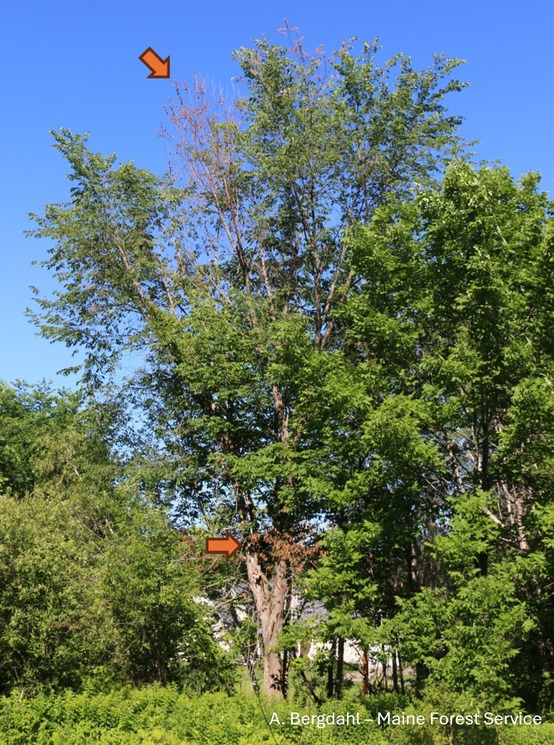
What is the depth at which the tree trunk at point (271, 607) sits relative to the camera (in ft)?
69.5

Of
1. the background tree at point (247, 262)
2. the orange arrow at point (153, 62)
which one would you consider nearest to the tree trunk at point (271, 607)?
the background tree at point (247, 262)

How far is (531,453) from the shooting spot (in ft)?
53.7

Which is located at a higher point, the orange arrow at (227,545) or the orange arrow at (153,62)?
the orange arrow at (153,62)

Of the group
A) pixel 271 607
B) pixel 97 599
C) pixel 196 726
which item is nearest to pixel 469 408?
pixel 271 607

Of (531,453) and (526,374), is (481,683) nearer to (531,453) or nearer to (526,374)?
(531,453)

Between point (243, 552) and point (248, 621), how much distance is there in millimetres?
1866

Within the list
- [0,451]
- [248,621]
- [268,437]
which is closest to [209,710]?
[248,621]

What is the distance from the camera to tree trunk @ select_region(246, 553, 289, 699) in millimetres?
21188

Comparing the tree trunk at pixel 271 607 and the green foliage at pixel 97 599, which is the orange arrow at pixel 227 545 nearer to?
the tree trunk at pixel 271 607

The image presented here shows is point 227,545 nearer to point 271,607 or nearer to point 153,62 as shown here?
point 271,607

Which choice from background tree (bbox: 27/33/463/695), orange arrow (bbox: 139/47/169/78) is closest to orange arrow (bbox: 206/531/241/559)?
background tree (bbox: 27/33/463/695)

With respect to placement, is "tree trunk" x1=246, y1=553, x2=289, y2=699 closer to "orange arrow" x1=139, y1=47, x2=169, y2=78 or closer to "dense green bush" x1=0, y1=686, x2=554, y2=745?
"dense green bush" x1=0, y1=686, x2=554, y2=745

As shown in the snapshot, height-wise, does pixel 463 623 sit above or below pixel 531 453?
below

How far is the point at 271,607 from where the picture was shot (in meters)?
22.0
